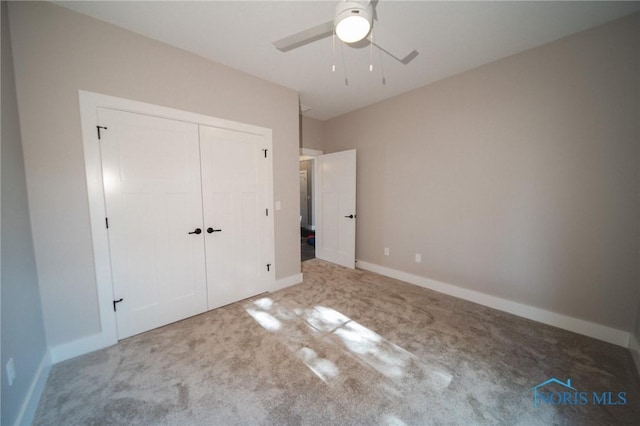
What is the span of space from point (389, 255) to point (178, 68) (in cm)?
356

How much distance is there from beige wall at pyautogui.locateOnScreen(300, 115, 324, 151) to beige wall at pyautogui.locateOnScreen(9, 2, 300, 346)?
2.20 meters

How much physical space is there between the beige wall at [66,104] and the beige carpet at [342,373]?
532mm

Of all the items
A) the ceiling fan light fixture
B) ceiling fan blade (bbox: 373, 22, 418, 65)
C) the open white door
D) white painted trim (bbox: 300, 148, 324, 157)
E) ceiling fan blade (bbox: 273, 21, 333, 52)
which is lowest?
the open white door

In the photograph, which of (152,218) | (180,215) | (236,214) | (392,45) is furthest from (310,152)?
(152,218)

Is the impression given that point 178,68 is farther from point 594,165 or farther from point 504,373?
point 594,165

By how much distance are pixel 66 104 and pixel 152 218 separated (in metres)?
1.05

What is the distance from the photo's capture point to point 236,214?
2738 millimetres

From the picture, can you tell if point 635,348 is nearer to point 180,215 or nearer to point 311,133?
point 180,215

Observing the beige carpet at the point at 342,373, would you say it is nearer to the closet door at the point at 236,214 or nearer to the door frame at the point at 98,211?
the door frame at the point at 98,211

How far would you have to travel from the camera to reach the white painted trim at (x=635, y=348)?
1.73 meters

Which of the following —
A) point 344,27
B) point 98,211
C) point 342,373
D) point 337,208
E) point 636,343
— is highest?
point 344,27

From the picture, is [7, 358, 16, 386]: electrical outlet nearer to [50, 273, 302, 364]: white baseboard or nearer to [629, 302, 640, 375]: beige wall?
[50, 273, 302, 364]: white baseboard

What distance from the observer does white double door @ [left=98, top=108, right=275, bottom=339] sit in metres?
2.03

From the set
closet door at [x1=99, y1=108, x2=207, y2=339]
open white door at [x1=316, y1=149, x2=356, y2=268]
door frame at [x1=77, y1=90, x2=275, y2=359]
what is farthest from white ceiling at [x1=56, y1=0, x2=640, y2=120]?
open white door at [x1=316, y1=149, x2=356, y2=268]
